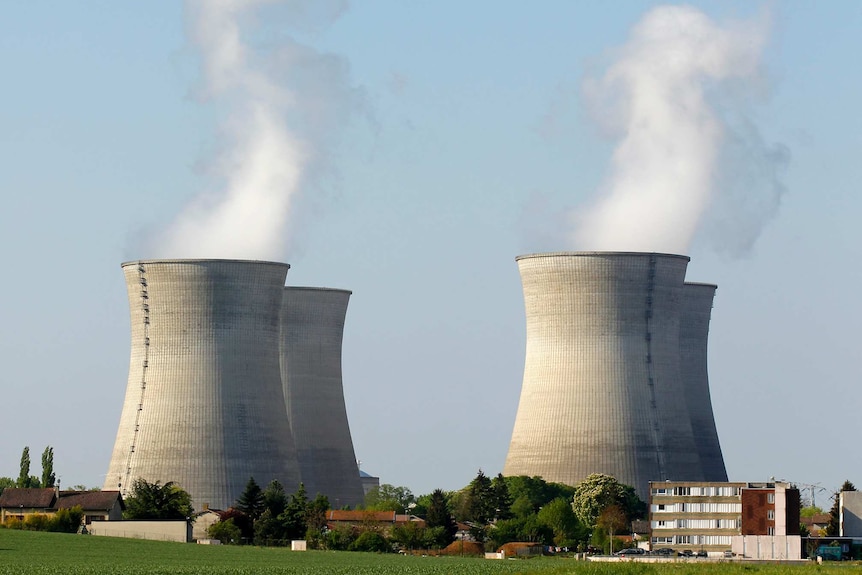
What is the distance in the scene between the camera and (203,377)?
55688 millimetres

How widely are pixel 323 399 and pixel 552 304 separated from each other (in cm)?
1128

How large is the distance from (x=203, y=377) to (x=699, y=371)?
19699 millimetres

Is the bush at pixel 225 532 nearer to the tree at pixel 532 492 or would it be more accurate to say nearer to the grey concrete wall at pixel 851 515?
the tree at pixel 532 492

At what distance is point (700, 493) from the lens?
57.9 meters

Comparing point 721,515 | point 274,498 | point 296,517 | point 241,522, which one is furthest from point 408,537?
point 721,515

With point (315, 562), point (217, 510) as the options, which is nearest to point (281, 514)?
point (217, 510)

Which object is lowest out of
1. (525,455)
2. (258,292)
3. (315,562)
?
(315,562)

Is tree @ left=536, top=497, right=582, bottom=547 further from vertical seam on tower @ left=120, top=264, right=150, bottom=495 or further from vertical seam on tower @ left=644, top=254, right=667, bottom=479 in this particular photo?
vertical seam on tower @ left=120, top=264, right=150, bottom=495

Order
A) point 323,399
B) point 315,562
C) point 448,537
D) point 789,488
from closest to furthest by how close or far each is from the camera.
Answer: point 315,562 → point 789,488 → point 448,537 → point 323,399

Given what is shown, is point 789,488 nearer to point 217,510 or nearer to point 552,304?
point 552,304

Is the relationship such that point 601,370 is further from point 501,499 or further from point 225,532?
point 225,532

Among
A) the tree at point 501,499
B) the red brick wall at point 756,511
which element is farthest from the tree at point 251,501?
the red brick wall at point 756,511

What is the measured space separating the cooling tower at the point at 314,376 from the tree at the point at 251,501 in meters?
7.33

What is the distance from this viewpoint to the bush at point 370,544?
53.8 m
